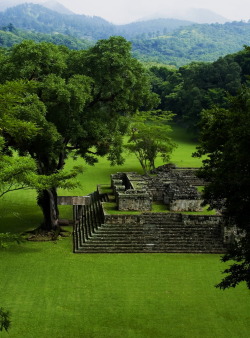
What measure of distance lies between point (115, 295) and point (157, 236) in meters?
4.80

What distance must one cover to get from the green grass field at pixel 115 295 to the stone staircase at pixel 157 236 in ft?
1.52

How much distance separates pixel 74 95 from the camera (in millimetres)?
20125

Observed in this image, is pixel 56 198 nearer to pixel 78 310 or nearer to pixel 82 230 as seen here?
pixel 82 230

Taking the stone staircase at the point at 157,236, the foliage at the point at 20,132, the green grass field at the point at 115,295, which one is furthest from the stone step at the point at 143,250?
the foliage at the point at 20,132

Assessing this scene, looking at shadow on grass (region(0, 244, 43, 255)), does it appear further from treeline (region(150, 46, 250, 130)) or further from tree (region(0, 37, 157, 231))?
treeline (region(150, 46, 250, 130))

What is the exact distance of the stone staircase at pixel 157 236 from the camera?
1980 cm

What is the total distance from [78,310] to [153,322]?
2304 millimetres

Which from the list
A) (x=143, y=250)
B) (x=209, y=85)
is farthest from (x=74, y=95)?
(x=209, y=85)

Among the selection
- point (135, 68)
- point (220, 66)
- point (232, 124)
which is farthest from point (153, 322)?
point (220, 66)

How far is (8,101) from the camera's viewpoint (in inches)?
400

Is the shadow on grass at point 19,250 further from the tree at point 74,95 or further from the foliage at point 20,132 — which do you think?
the foliage at point 20,132

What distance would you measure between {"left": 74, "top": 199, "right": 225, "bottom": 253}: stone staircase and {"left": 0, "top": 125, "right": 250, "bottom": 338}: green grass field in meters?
0.46

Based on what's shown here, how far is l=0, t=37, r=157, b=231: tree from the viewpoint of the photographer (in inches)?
793

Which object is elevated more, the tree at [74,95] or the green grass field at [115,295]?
the tree at [74,95]
